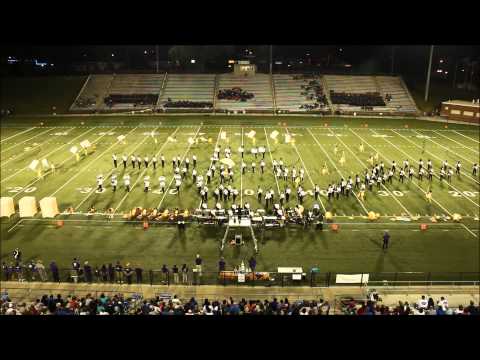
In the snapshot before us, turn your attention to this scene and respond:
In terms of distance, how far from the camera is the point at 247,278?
44.0 feet

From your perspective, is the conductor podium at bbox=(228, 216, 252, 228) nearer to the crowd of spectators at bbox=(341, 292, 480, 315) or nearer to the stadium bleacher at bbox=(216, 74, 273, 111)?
the crowd of spectators at bbox=(341, 292, 480, 315)

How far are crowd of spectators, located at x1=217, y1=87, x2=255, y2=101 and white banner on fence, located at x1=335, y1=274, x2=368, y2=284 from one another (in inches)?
1422

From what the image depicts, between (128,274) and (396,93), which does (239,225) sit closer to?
(128,274)

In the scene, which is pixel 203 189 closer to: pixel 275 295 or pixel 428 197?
pixel 275 295

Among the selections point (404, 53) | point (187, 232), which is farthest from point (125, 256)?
point (404, 53)

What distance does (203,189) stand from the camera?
1923cm

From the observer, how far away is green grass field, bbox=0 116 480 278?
1489cm

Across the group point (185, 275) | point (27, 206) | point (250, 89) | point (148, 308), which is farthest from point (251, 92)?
point (148, 308)

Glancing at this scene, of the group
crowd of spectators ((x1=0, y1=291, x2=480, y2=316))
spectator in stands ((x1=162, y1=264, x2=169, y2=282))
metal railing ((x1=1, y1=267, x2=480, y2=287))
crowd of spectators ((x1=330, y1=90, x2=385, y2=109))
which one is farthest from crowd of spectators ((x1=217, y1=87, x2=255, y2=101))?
crowd of spectators ((x1=0, y1=291, x2=480, y2=316))

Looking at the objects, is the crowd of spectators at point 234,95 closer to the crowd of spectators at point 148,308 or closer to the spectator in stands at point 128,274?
the spectator in stands at point 128,274

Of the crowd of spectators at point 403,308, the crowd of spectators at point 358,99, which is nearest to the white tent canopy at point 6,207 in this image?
the crowd of spectators at point 403,308

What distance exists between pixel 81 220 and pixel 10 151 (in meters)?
14.2

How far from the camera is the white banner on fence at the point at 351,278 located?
506 inches

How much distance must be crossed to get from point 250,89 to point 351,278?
128ft
